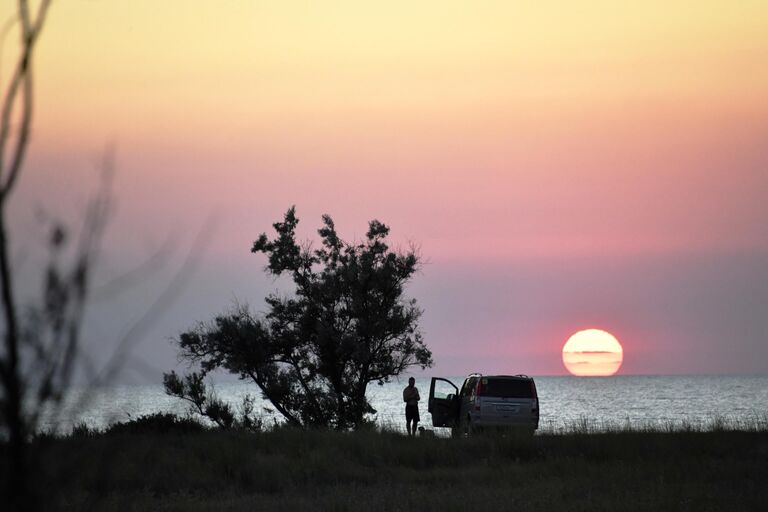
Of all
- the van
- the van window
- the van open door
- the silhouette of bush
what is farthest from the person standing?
the silhouette of bush

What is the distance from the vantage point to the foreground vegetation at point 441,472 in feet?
53.7

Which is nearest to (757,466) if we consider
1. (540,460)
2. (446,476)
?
(540,460)

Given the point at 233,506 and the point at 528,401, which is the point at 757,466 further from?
the point at 233,506

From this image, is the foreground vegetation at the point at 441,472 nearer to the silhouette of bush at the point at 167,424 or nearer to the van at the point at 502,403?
the silhouette of bush at the point at 167,424

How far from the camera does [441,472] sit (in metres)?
20.8

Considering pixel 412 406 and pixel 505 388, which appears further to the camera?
pixel 412 406

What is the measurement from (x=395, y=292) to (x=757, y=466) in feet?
62.1

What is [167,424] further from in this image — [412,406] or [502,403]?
[502,403]

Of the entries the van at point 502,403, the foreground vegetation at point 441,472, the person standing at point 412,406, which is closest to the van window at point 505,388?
the van at point 502,403

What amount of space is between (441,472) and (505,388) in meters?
8.39

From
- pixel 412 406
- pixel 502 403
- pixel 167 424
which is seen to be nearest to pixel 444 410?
pixel 412 406

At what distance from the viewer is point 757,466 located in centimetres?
2072

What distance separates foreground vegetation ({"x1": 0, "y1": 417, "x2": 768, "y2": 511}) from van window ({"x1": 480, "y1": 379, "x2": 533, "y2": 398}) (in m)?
3.17

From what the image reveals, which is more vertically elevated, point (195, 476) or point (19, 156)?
point (19, 156)
